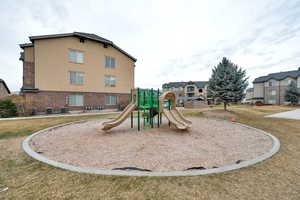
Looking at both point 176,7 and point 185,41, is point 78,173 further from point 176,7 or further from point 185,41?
Result: point 185,41

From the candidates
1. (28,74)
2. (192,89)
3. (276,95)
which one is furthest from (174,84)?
(28,74)

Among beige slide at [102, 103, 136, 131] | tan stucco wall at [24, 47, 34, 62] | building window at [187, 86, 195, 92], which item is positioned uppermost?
tan stucco wall at [24, 47, 34, 62]

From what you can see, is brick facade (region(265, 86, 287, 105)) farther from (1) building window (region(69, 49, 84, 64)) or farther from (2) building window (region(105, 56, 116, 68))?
(1) building window (region(69, 49, 84, 64))

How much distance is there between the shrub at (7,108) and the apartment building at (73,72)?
138 cm

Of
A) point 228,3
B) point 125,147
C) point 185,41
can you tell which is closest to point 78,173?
point 125,147

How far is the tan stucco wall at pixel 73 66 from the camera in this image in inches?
524

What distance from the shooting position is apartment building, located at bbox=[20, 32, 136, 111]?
13258 mm

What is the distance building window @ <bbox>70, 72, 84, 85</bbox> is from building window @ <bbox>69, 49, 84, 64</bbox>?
5.23 ft

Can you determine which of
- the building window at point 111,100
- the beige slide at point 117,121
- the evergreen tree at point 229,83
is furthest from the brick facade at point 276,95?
the beige slide at point 117,121

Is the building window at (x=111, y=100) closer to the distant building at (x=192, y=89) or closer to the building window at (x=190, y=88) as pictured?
the distant building at (x=192, y=89)

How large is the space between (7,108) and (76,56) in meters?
8.63

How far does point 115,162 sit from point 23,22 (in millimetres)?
18658

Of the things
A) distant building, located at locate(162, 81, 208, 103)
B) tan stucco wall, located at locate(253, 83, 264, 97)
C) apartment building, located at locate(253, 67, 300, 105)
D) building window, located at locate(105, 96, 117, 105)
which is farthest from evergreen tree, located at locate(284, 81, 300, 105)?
building window, located at locate(105, 96, 117, 105)

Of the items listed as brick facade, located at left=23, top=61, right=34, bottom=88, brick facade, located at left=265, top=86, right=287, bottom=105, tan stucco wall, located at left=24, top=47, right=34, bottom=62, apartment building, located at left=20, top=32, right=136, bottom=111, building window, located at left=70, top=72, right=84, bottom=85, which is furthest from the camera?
brick facade, located at left=265, top=86, right=287, bottom=105
